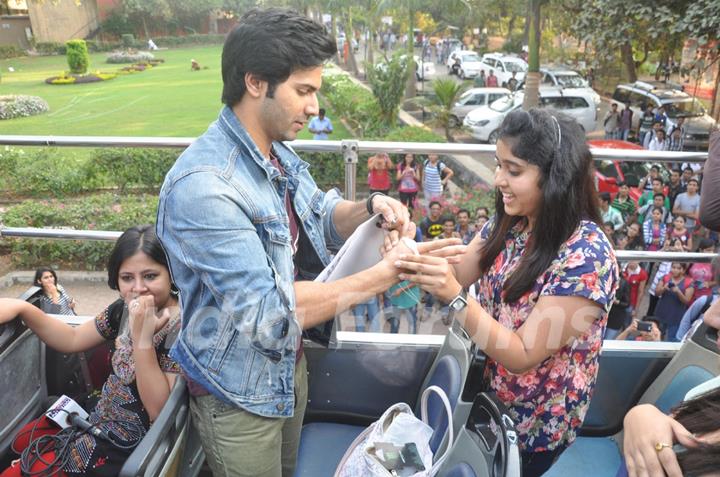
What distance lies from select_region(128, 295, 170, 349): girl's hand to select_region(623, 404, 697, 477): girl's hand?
151cm

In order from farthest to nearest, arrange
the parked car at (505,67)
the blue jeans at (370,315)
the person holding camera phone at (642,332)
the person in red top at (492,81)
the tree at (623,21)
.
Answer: the parked car at (505,67)
the person in red top at (492,81)
the tree at (623,21)
the person holding camera phone at (642,332)
the blue jeans at (370,315)

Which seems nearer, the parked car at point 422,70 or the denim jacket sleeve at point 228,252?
the denim jacket sleeve at point 228,252

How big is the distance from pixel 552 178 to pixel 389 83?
1679 centimetres

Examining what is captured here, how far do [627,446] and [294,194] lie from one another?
4.00ft

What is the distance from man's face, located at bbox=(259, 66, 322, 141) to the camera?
1.53m

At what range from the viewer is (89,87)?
122ft

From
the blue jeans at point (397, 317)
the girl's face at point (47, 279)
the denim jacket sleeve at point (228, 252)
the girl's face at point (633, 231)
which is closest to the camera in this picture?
the denim jacket sleeve at point (228, 252)

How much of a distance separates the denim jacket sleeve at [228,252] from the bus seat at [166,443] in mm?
483

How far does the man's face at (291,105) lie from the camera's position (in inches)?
60.2

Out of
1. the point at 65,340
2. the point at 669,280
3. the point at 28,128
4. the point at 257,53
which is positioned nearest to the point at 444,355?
the point at 257,53

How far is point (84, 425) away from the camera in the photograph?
202 centimetres

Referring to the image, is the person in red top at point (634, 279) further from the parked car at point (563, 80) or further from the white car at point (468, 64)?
the white car at point (468, 64)

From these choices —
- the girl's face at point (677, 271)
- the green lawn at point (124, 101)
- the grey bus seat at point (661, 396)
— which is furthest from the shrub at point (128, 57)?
the grey bus seat at point (661, 396)

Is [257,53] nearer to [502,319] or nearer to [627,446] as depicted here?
[502,319]
